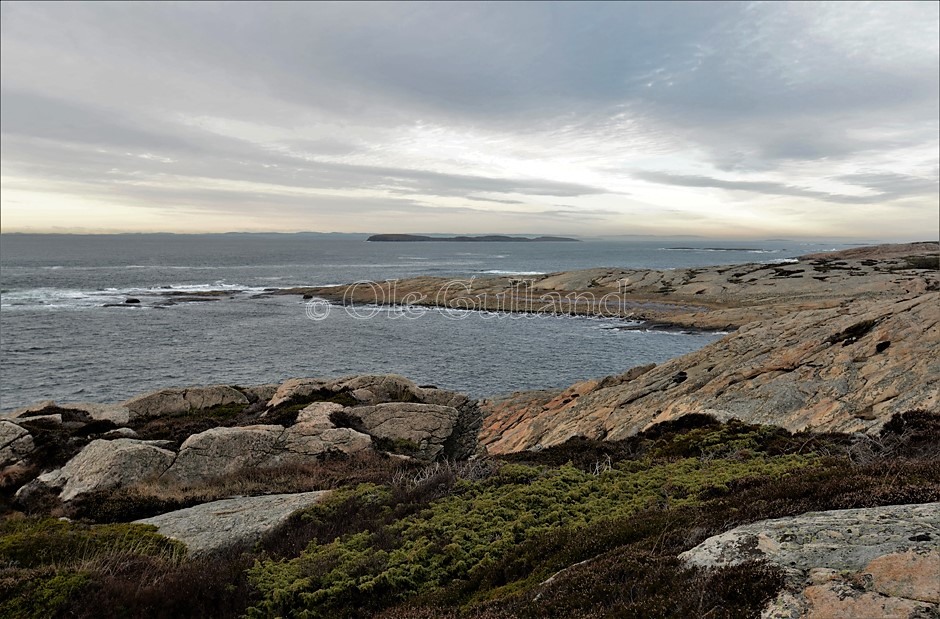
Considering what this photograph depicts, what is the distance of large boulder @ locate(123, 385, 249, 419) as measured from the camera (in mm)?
25984

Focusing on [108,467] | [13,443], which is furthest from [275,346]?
[108,467]

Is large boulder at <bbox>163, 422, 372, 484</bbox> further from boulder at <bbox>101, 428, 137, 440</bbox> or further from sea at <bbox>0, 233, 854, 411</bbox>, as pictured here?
sea at <bbox>0, 233, 854, 411</bbox>

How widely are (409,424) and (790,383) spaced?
1544 cm

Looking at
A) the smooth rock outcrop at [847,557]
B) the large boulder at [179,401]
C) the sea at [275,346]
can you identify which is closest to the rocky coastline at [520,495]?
the smooth rock outcrop at [847,557]

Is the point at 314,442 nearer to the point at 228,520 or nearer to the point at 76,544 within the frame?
the point at 228,520

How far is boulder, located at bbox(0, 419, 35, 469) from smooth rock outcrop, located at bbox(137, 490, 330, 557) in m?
9.16

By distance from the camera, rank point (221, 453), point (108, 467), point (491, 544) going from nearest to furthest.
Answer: point (491, 544), point (108, 467), point (221, 453)

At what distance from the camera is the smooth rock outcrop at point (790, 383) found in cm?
1734

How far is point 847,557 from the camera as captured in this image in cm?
564

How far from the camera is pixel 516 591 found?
A: 768cm

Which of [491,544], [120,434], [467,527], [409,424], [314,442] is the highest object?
[491,544]

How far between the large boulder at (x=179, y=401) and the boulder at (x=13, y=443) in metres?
5.76

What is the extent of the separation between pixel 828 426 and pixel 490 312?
Result: 74.3m

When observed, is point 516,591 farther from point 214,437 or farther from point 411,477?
point 214,437
